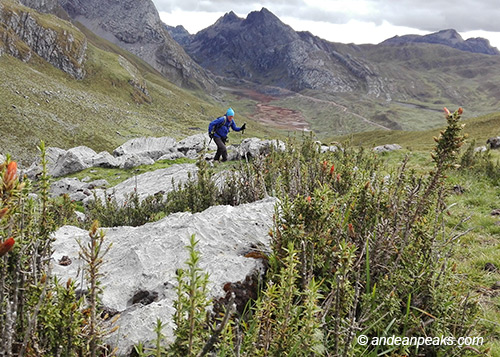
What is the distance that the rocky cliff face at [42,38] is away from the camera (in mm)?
95800

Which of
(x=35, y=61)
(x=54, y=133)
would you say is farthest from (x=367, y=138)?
(x=35, y=61)

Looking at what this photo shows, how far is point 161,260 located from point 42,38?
434 feet

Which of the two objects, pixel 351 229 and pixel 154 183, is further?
pixel 154 183

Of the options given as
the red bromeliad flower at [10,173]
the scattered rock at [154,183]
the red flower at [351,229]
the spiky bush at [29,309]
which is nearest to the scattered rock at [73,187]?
the scattered rock at [154,183]

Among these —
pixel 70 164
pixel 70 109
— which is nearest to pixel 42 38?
pixel 70 109

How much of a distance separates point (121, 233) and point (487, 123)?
6001 centimetres

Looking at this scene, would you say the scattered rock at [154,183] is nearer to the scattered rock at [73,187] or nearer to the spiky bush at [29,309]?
the scattered rock at [73,187]

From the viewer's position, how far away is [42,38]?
105 meters

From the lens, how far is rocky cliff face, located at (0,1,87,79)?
314 feet

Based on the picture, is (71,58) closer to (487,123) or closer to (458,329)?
(487,123)

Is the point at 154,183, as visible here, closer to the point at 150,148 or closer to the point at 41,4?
the point at 150,148

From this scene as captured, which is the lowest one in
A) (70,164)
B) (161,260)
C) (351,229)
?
(70,164)

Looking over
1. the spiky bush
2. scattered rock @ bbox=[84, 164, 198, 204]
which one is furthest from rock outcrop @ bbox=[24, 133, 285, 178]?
the spiky bush

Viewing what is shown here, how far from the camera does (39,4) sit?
185m
